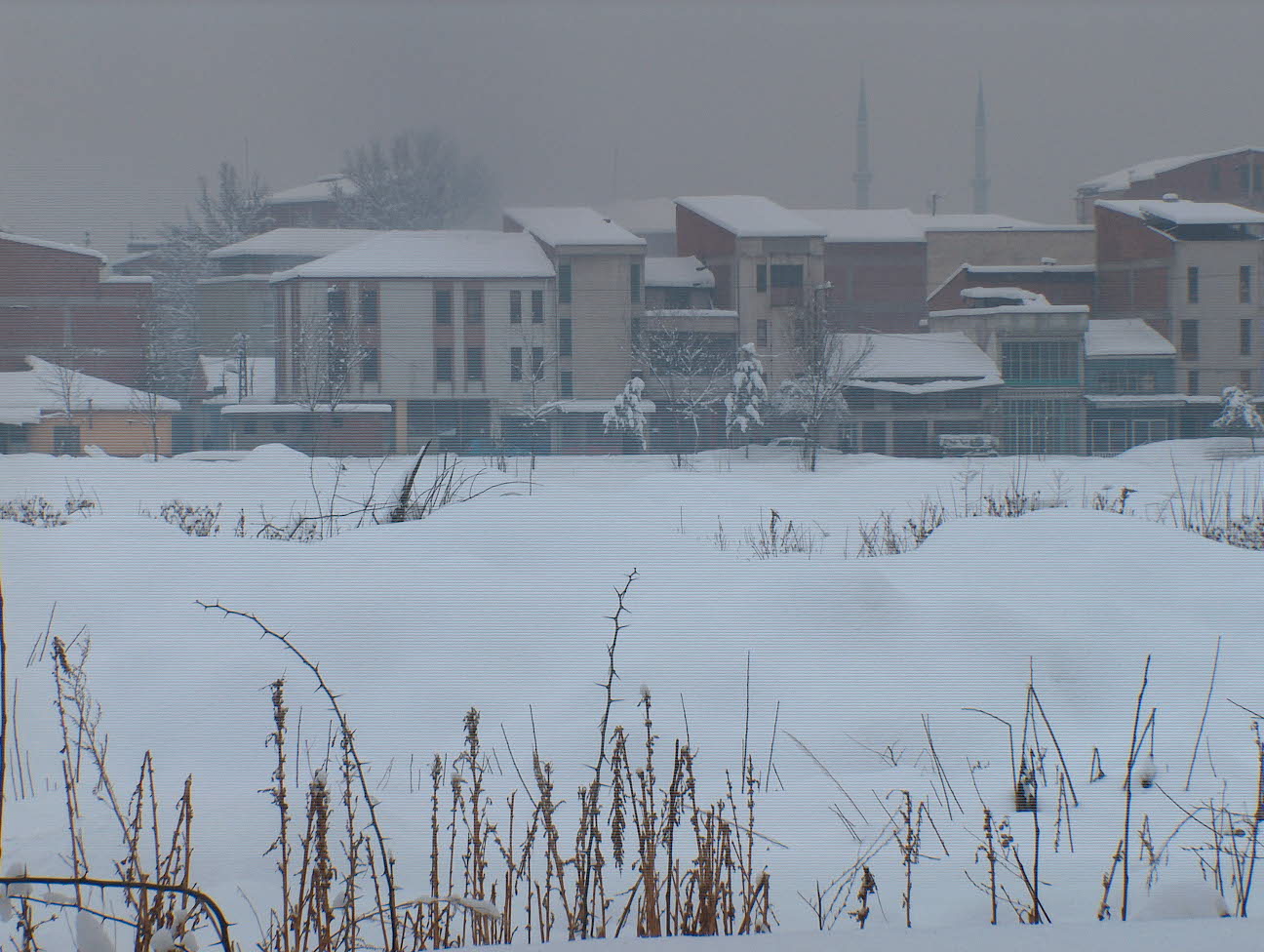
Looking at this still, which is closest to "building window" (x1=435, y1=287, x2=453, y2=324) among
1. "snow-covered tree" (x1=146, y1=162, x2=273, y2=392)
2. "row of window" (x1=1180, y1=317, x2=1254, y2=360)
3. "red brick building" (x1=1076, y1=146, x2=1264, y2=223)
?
"snow-covered tree" (x1=146, y1=162, x2=273, y2=392)

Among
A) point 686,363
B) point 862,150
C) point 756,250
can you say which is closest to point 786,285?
point 756,250

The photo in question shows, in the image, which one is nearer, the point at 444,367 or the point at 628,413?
the point at 444,367

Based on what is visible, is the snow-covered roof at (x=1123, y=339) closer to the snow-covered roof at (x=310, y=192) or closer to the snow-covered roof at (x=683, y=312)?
the snow-covered roof at (x=683, y=312)

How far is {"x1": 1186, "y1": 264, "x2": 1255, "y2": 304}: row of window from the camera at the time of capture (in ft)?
4.22

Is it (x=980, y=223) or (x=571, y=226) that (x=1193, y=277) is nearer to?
(x=980, y=223)

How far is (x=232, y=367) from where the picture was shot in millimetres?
1400

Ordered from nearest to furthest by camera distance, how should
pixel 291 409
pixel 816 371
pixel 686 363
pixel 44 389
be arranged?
pixel 44 389
pixel 291 409
pixel 686 363
pixel 816 371

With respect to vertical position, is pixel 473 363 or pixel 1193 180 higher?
pixel 1193 180

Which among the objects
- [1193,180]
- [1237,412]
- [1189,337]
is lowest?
[1237,412]

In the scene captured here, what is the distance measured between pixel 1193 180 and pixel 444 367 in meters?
1.01

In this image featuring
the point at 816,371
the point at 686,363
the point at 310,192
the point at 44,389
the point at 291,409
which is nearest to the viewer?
the point at 310,192

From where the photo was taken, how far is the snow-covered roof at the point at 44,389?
133 cm

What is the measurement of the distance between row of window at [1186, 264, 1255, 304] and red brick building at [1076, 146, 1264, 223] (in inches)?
3.5

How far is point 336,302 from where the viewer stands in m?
1.37
